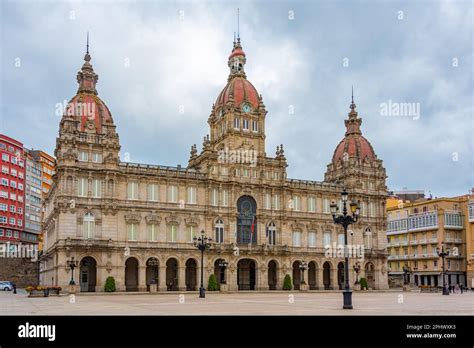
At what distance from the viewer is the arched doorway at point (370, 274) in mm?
88400

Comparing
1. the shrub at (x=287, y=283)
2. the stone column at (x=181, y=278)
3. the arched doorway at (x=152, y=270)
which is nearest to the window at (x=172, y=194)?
the arched doorway at (x=152, y=270)

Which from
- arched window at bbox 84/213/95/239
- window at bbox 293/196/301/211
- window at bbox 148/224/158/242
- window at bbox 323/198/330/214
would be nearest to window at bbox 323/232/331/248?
window at bbox 323/198/330/214

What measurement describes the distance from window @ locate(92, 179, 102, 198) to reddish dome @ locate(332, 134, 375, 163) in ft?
132

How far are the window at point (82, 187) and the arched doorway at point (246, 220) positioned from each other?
21.3 m

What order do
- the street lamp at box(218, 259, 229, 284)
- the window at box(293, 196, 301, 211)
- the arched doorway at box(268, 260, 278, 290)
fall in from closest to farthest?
the street lamp at box(218, 259, 229, 284) < the arched doorway at box(268, 260, 278, 290) < the window at box(293, 196, 301, 211)

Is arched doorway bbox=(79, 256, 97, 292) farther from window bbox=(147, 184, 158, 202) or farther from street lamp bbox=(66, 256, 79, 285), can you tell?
window bbox=(147, 184, 158, 202)

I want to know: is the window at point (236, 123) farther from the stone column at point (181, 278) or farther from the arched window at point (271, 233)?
the stone column at point (181, 278)

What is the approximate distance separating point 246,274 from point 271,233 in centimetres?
671

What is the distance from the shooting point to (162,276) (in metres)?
71.9

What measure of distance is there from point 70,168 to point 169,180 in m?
13.0

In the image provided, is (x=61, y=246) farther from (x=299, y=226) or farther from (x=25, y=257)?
(x=25, y=257)

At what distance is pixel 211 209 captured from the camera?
7731cm

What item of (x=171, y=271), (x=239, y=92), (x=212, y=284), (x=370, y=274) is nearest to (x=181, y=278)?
(x=171, y=271)

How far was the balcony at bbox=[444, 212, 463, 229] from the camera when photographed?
9488 cm
